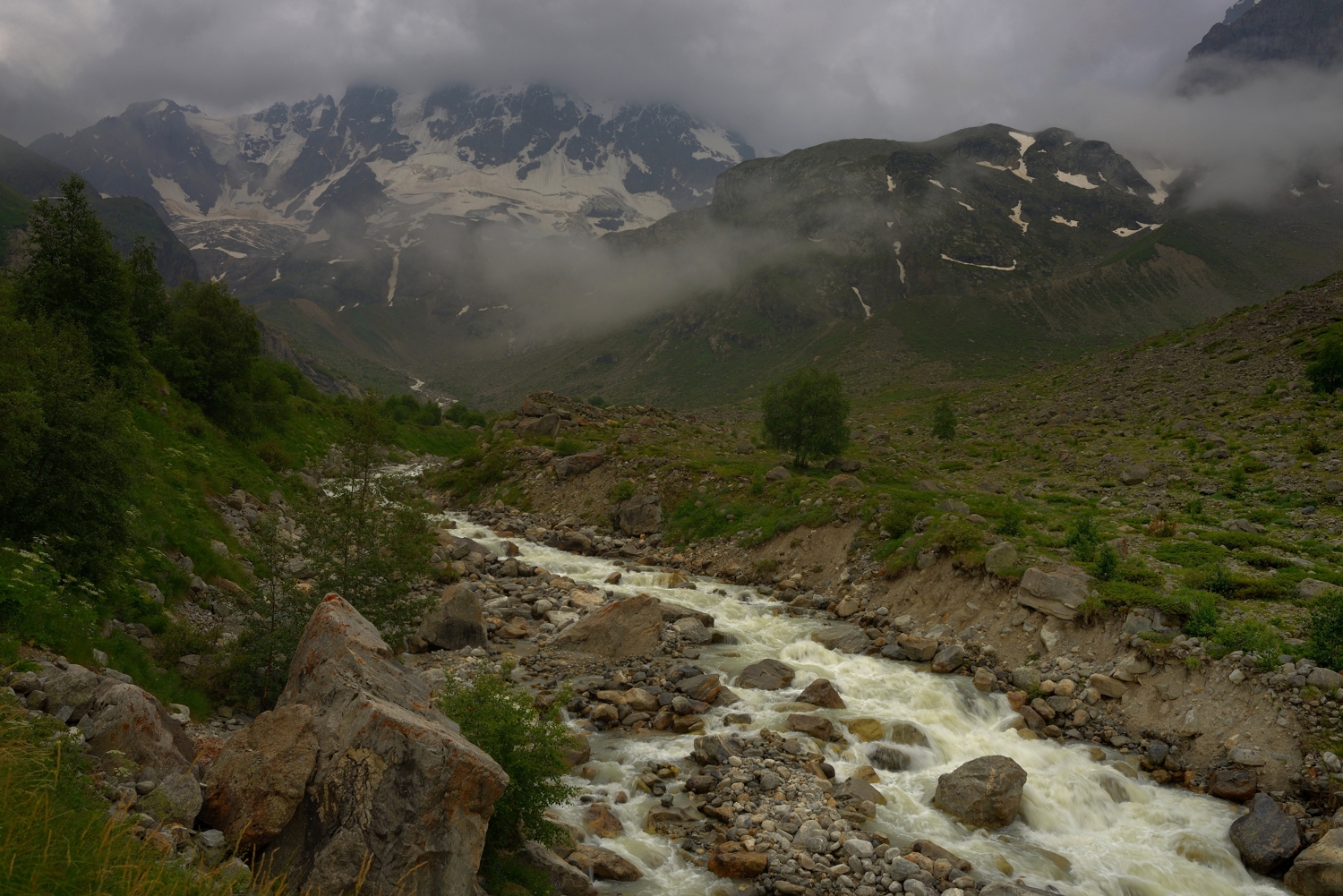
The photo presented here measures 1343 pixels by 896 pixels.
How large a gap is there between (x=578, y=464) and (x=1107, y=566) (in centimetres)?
4010

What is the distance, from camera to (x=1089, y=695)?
22.6 m

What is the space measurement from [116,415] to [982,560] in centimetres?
3239

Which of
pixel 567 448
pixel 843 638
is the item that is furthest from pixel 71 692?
pixel 567 448

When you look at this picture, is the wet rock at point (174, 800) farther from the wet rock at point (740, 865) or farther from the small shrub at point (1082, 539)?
the small shrub at point (1082, 539)

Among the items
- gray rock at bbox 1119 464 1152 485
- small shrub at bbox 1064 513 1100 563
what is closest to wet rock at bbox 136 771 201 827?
small shrub at bbox 1064 513 1100 563

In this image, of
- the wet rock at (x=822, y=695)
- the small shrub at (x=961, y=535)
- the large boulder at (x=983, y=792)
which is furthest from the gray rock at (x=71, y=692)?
the small shrub at (x=961, y=535)

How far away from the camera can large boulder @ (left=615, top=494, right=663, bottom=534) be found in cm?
4884

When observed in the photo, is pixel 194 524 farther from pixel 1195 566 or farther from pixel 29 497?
pixel 1195 566

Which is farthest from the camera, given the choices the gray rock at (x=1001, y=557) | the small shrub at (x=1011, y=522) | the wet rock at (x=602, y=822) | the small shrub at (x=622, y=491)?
the small shrub at (x=622, y=491)

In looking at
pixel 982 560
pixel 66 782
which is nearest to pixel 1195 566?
pixel 982 560

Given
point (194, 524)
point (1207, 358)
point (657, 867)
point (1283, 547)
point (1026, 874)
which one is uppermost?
point (1207, 358)

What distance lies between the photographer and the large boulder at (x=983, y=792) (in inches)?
675

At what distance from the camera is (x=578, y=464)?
5706 cm

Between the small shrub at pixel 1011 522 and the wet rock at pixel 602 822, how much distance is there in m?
24.4
